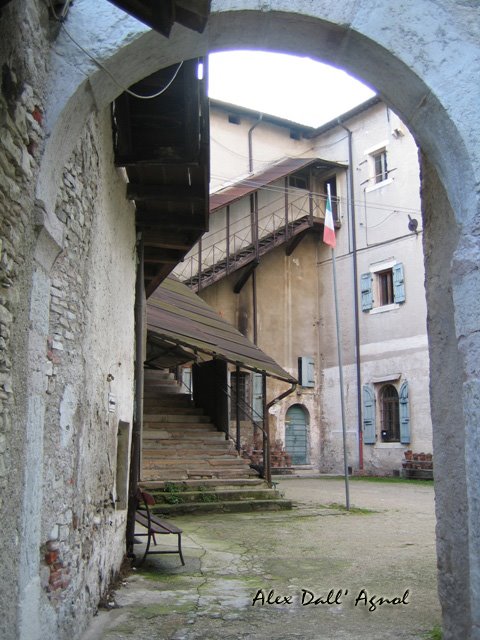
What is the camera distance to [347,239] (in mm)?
21953

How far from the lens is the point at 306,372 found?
2177 centimetres

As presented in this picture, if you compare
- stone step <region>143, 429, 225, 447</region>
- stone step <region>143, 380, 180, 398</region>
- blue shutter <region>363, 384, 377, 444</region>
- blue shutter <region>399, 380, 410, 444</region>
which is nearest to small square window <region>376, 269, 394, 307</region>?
blue shutter <region>363, 384, 377, 444</region>

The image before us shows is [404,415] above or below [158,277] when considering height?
below

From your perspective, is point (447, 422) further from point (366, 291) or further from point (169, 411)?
point (366, 291)

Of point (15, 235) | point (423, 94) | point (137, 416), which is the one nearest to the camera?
point (15, 235)

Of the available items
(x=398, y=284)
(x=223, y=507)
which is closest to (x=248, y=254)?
(x=398, y=284)

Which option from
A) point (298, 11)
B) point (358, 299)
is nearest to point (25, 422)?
point (298, 11)

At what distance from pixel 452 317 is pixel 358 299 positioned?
17.4 meters

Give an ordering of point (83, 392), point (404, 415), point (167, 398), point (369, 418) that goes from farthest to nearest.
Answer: point (369, 418) < point (404, 415) < point (167, 398) < point (83, 392)

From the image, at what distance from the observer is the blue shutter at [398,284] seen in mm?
19625

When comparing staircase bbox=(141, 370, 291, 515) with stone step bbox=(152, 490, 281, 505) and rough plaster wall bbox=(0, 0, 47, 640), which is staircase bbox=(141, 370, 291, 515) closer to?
stone step bbox=(152, 490, 281, 505)

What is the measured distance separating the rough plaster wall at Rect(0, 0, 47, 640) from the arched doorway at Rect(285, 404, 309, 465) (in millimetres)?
18865

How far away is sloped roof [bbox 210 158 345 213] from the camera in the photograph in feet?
64.1

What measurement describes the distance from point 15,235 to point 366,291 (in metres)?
18.7
